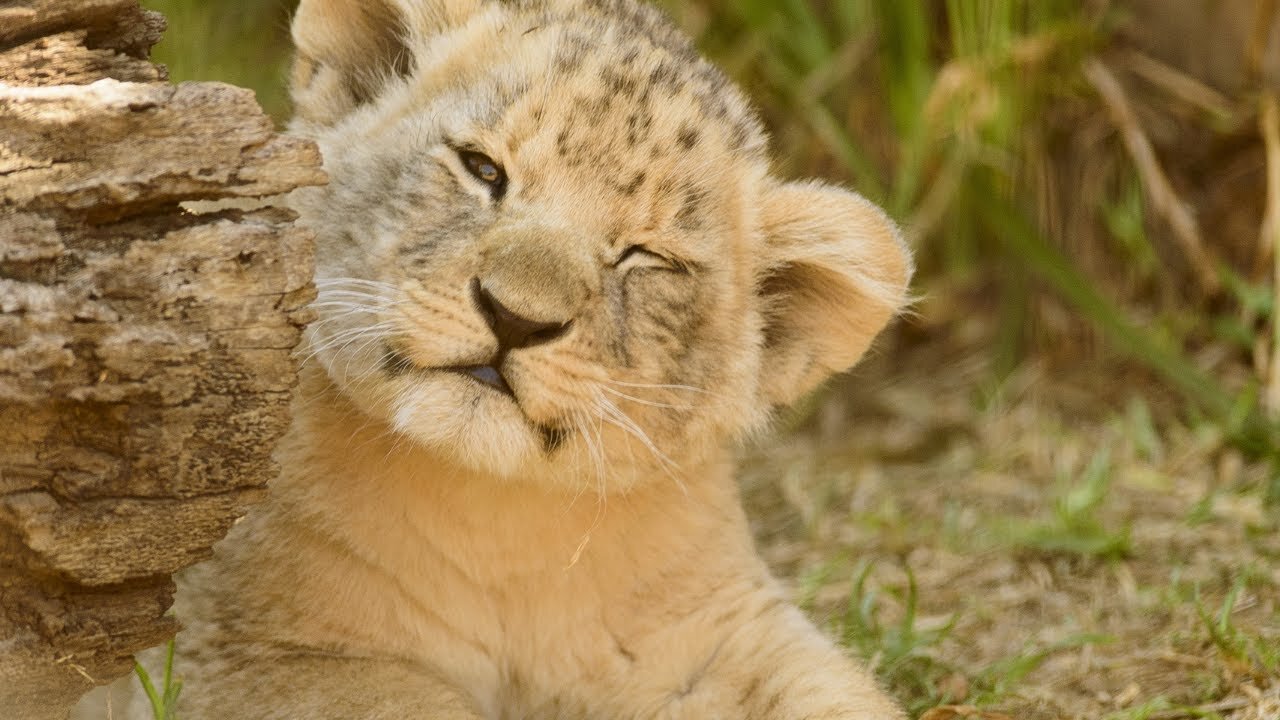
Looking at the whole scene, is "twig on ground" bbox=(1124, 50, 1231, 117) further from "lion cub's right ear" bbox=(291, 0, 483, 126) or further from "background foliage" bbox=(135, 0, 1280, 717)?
"lion cub's right ear" bbox=(291, 0, 483, 126)

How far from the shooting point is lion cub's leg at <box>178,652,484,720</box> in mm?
3383

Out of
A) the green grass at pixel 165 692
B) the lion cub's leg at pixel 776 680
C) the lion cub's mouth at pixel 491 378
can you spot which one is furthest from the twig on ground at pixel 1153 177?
the green grass at pixel 165 692

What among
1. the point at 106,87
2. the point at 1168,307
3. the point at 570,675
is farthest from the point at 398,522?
the point at 1168,307

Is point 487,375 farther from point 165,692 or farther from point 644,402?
point 165,692

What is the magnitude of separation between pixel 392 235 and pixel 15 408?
3.07ft

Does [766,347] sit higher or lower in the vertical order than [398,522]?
higher

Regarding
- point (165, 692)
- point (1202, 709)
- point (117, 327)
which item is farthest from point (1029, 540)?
point (117, 327)

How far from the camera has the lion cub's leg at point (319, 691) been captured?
3.38m

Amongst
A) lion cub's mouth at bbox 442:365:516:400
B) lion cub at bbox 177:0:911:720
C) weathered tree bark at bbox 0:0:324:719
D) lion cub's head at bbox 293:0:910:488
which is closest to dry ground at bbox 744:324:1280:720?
lion cub at bbox 177:0:911:720

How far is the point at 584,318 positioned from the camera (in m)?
3.35

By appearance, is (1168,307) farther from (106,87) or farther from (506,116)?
(106,87)

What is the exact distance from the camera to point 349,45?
4016 millimetres

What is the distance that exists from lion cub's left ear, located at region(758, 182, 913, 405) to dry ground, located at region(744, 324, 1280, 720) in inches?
34.3

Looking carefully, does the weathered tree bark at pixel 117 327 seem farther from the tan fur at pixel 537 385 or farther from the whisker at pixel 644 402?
the whisker at pixel 644 402
